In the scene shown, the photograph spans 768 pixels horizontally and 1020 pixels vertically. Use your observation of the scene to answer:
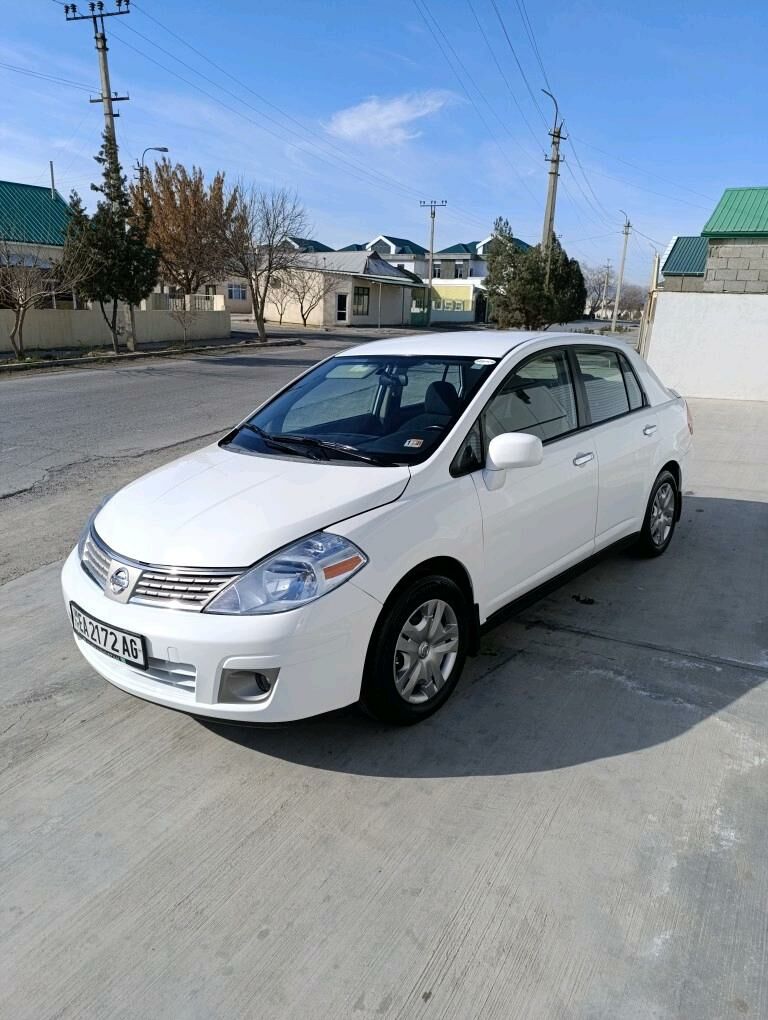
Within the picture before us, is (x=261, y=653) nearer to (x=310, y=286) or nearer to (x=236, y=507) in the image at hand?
(x=236, y=507)

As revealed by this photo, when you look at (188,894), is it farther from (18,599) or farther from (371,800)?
(18,599)

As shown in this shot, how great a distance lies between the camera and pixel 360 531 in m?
2.83

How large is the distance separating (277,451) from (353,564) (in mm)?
1130

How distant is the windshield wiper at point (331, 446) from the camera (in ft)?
11.0

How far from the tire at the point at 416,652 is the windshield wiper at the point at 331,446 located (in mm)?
626

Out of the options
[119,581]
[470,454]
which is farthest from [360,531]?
[119,581]

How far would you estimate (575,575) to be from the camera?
423cm

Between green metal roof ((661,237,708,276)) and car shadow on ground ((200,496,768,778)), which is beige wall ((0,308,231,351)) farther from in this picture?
car shadow on ground ((200,496,768,778))

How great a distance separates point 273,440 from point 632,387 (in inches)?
98.3

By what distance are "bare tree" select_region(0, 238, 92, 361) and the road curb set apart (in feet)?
3.62

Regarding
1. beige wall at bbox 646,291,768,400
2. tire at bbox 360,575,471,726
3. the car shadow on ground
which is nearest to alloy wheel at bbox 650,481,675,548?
the car shadow on ground

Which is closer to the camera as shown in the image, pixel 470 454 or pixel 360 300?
pixel 470 454

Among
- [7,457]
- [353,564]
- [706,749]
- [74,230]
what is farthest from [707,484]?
[74,230]

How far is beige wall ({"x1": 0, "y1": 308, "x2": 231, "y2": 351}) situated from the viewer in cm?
2403
